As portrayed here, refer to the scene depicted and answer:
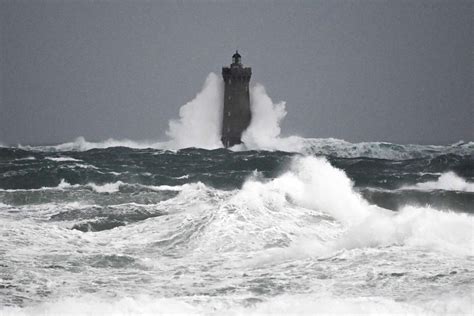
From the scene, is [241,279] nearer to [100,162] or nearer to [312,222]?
[312,222]

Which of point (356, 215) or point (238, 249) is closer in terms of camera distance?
point (238, 249)

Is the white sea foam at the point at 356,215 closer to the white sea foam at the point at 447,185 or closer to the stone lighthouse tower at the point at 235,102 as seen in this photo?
the white sea foam at the point at 447,185

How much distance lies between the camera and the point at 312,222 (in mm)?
23750

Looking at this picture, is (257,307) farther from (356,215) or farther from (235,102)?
(235,102)

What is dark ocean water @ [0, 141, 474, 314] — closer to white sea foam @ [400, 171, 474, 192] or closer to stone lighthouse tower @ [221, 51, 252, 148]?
white sea foam @ [400, 171, 474, 192]

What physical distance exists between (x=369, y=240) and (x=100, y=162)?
34172 millimetres

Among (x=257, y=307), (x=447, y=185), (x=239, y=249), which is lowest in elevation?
(x=257, y=307)

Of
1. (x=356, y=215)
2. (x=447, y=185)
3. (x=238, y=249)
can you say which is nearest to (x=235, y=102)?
(x=447, y=185)

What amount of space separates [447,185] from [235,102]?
97.3ft

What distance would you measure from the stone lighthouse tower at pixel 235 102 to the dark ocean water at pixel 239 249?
3040 centimetres

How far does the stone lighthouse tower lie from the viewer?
66.3m

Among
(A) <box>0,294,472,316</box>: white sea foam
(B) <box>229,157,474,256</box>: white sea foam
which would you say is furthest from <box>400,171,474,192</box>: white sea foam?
(A) <box>0,294,472,316</box>: white sea foam

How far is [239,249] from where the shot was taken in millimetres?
19156

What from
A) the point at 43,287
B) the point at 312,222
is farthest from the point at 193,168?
the point at 43,287
